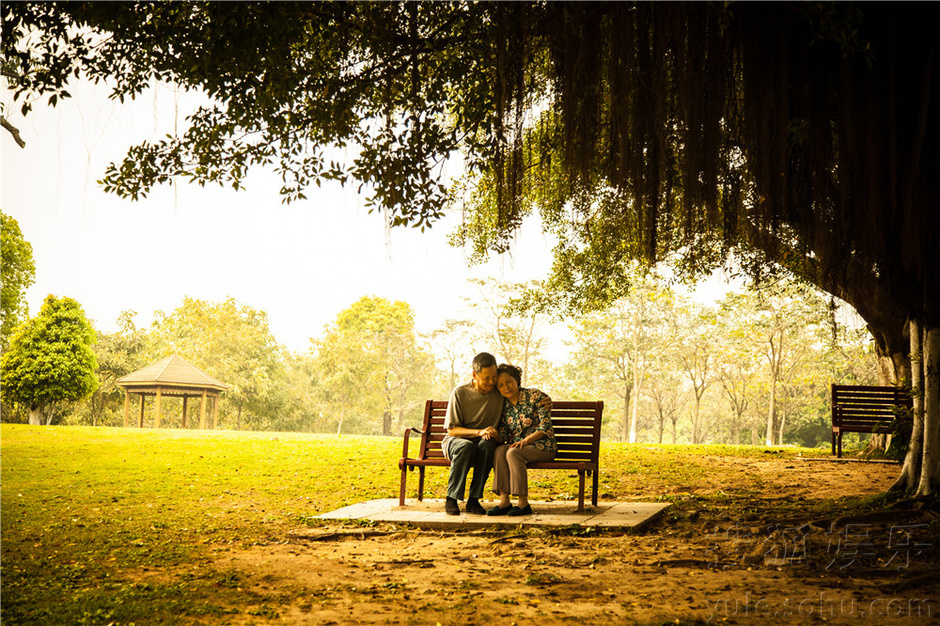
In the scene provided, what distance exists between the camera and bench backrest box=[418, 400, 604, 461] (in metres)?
6.32

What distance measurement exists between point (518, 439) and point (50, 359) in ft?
81.9

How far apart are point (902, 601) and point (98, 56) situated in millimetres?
6524

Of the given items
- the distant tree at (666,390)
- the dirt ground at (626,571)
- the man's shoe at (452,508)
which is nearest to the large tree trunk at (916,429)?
the dirt ground at (626,571)

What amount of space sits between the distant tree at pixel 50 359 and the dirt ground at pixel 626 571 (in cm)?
2442

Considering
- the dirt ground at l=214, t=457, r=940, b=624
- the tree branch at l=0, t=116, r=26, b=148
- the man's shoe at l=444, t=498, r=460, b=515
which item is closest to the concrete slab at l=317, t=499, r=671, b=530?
the man's shoe at l=444, t=498, r=460, b=515

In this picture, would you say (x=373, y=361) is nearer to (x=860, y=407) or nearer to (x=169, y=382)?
(x=169, y=382)

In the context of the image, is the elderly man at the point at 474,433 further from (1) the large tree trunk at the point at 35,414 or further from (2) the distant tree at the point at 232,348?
(2) the distant tree at the point at 232,348

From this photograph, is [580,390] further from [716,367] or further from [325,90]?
[325,90]

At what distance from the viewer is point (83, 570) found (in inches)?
164

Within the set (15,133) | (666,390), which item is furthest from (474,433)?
(666,390)

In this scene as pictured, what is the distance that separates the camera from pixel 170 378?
25234 mm

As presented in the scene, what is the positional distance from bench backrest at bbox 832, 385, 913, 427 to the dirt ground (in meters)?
4.94

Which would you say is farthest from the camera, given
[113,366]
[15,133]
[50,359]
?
[113,366]

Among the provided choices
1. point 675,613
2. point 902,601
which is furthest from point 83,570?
point 902,601
